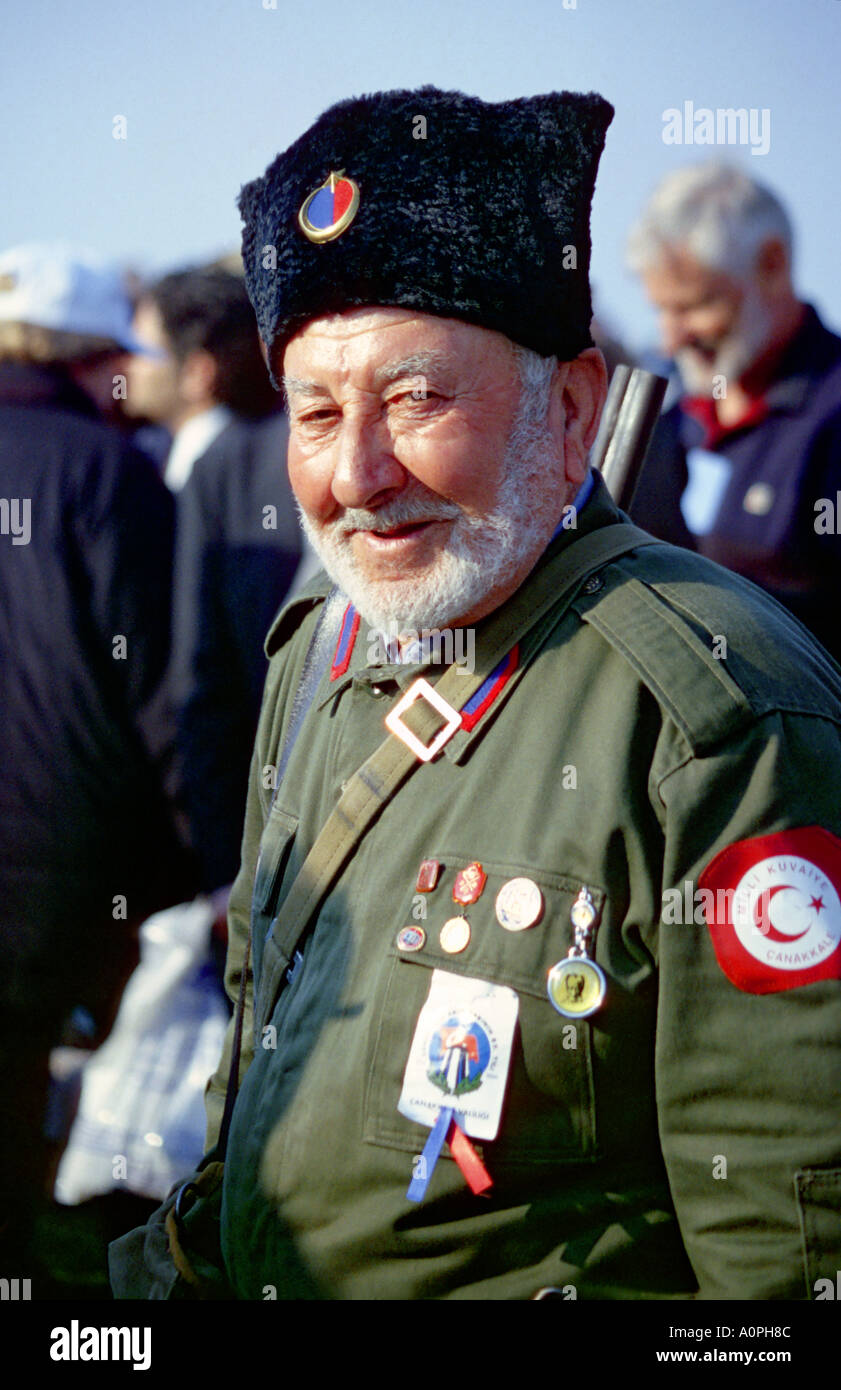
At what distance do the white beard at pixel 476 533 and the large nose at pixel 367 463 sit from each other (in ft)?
0.13

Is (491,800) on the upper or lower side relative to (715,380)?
lower

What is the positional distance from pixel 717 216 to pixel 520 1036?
288cm

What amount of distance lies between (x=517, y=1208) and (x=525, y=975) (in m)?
0.31

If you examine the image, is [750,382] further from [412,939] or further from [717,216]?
[412,939]

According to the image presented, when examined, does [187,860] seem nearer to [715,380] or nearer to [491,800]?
[715,380]

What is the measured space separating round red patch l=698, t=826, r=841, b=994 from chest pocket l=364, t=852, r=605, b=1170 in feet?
0.56

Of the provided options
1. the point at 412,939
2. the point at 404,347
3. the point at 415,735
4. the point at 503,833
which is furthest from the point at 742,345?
the point at 412,939

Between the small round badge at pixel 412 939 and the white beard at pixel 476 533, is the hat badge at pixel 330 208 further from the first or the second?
the small round badge at pixel 412 939

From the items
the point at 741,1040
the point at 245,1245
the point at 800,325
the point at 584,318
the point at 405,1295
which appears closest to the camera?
the point at 741,1040

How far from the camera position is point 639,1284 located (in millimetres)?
2039

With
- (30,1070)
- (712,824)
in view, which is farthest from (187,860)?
(712,824)

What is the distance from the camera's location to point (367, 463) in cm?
233

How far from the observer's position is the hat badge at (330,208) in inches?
95.0

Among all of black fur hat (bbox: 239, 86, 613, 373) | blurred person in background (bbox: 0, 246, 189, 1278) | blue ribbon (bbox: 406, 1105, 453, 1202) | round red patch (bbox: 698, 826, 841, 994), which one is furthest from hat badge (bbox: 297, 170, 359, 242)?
blurred person in background (bbox: 0, 246, 189, 1278)
